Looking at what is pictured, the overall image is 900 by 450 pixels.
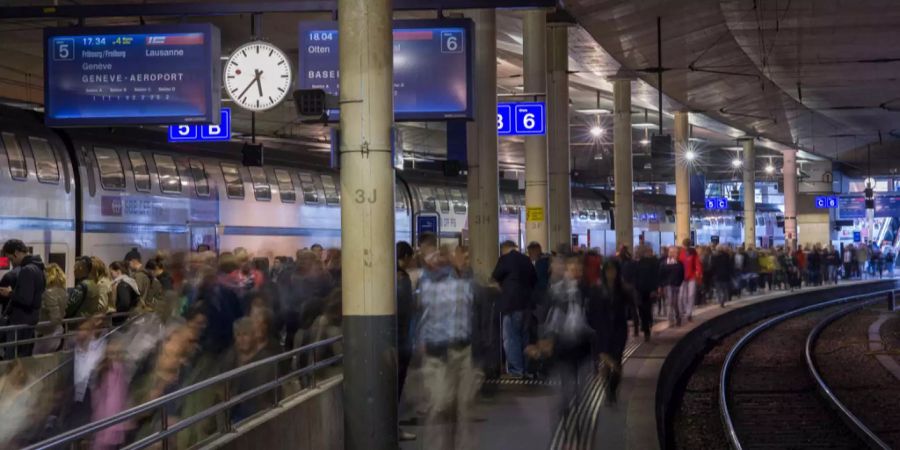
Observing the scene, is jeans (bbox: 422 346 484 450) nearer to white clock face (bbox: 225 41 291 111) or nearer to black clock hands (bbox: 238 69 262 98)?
white clock face (bbox: 225 41 291 111)

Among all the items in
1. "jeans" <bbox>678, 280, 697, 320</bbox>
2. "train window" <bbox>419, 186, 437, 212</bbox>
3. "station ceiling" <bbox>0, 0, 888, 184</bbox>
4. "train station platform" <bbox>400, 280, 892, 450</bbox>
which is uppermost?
"station ceiling" <bbox>0, 0, 888, 184</bbox>

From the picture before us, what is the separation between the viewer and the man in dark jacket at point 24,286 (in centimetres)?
1381

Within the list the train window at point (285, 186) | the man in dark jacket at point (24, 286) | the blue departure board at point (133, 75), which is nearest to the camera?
the man in dark jacket at point (24, 286)

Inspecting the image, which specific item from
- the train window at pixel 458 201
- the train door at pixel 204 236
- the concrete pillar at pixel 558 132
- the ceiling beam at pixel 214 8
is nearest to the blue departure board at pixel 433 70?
the ceiling beam at pixel 214 8

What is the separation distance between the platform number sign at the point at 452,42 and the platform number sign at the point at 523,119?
7674mm

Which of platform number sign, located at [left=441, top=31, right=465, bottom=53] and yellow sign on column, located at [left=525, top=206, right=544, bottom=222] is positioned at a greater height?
platform number sign, located at [left=441, top=31, right=465, bottom=53]

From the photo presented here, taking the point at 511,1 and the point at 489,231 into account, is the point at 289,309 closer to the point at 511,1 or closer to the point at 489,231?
the point at 511,1

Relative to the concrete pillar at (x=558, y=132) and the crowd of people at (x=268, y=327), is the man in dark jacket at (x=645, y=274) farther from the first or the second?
the concrete pillar at (x=558, y=132)

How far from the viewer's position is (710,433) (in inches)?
663

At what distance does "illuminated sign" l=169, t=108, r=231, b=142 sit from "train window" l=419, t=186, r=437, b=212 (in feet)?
39.0

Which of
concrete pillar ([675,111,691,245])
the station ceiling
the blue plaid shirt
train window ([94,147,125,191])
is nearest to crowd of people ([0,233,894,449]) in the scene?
the blue plaid shirt

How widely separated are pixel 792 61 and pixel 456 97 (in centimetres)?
2857

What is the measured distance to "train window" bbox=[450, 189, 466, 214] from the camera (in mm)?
37500

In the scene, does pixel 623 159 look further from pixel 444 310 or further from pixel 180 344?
pixel 180 344
